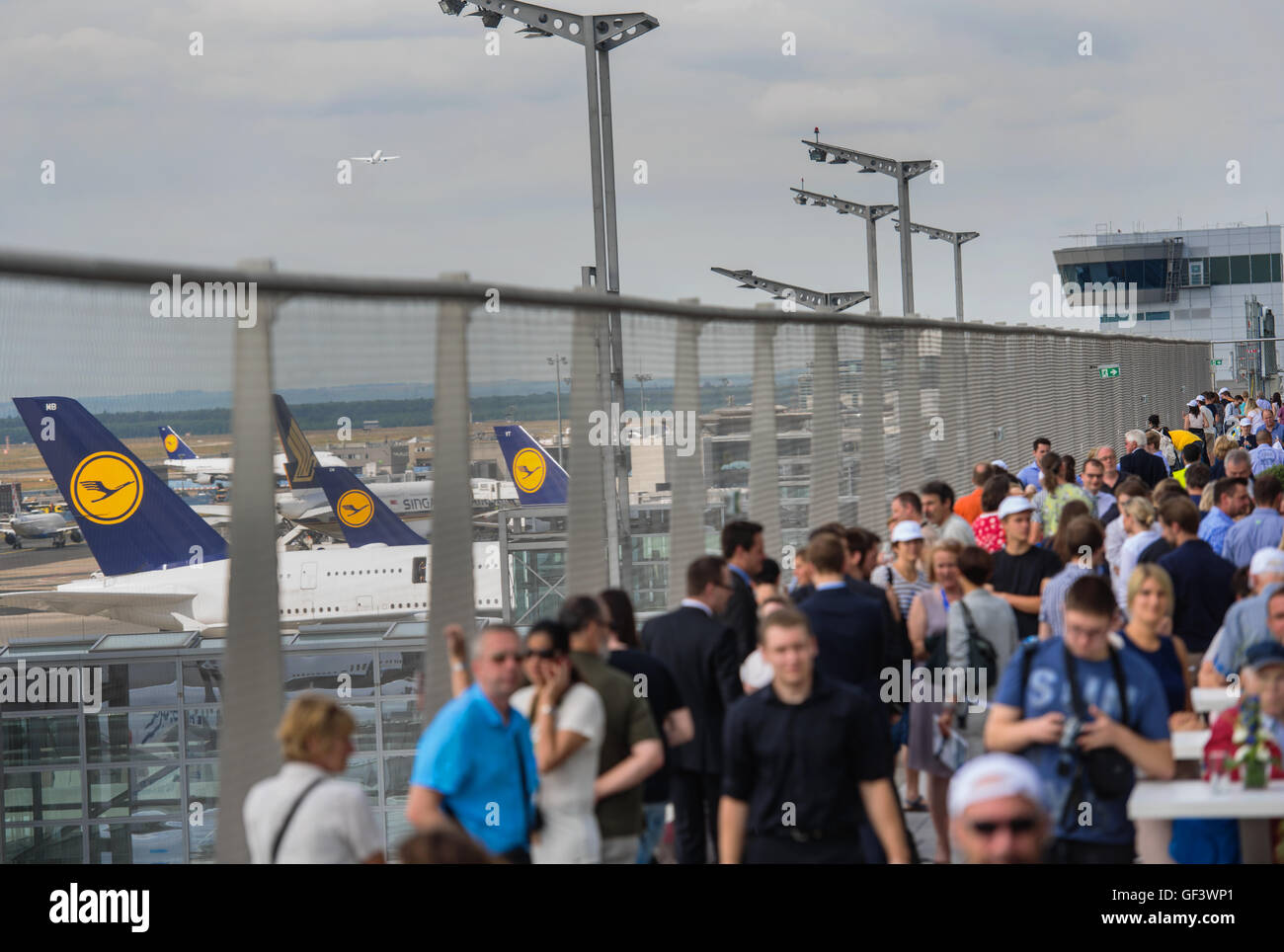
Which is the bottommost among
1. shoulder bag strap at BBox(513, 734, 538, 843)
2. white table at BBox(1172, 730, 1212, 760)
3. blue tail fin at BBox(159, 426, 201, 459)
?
white table at BBox(1172, 730, 1212, 760)

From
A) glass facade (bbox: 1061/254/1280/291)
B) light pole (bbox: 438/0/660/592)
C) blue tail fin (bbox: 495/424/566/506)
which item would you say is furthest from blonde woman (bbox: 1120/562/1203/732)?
glass facade (bbox: 1061/254/1280/291)

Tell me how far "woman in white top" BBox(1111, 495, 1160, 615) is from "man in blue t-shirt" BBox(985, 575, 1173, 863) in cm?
475

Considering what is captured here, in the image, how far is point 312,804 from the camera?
473 centimetres

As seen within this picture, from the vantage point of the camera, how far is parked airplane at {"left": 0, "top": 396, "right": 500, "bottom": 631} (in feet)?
16.6

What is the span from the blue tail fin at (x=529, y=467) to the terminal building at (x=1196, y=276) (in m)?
97.1

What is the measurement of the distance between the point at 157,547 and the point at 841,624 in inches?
142

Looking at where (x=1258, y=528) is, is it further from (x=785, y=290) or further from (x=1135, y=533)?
(x=785, y=290)

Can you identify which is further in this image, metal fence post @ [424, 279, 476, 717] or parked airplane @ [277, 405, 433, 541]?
metal fence post @ [424, 279, 476, 717]

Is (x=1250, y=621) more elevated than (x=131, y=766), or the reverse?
(x=1250, y=621)

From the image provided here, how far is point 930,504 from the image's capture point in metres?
12.3

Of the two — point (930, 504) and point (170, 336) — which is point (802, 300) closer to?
point (930, 504)

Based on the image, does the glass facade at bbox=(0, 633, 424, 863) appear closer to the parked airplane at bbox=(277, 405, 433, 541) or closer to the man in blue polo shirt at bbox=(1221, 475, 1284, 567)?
the man in blue polo shirt at bbox=(1221, 475, 1284, 567)

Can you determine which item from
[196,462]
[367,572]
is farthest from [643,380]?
[196,462]
